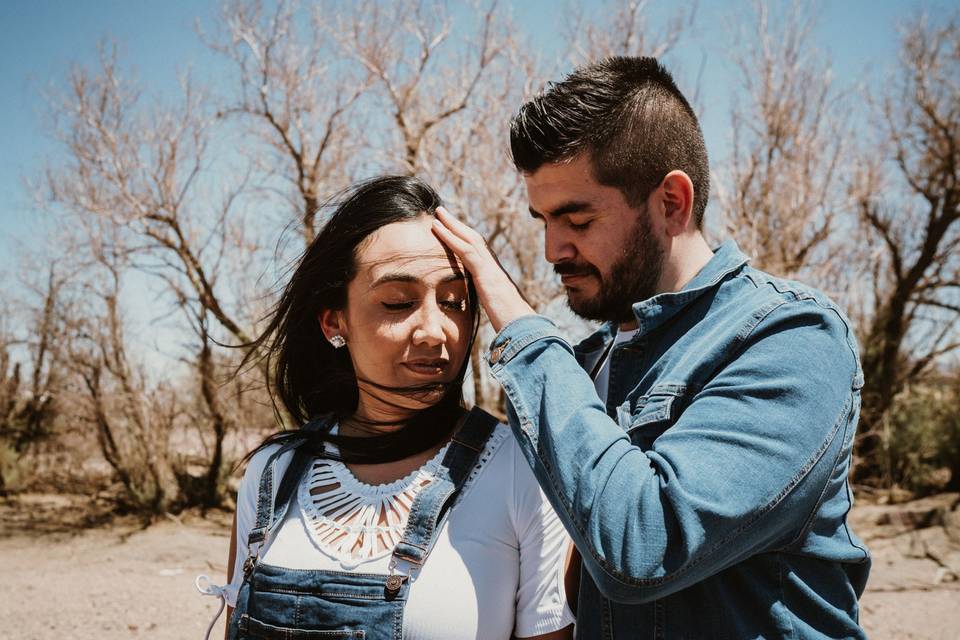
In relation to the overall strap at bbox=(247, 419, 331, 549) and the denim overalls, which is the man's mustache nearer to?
the denim overalls

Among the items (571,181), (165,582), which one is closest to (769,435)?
(571,181)

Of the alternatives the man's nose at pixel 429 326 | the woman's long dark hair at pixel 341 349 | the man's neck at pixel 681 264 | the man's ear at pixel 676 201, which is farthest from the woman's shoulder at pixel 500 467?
the man's ear at pixel 676 201

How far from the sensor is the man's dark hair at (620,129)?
1643 millimetres

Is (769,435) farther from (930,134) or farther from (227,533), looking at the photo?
(930,134)

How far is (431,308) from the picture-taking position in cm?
169

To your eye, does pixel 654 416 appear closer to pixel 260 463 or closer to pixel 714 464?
pixel 714 464

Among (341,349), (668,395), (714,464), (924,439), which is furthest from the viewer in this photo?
(924,439)

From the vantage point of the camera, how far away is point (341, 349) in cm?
208

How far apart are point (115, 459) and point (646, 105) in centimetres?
1107

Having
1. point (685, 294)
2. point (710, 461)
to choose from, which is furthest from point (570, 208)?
point (710, 461)

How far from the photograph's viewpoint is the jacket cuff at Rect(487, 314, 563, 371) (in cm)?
137

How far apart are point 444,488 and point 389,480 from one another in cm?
20

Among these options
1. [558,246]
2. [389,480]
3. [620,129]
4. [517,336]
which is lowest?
[389,480]

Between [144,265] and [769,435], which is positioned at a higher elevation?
[144,265]
